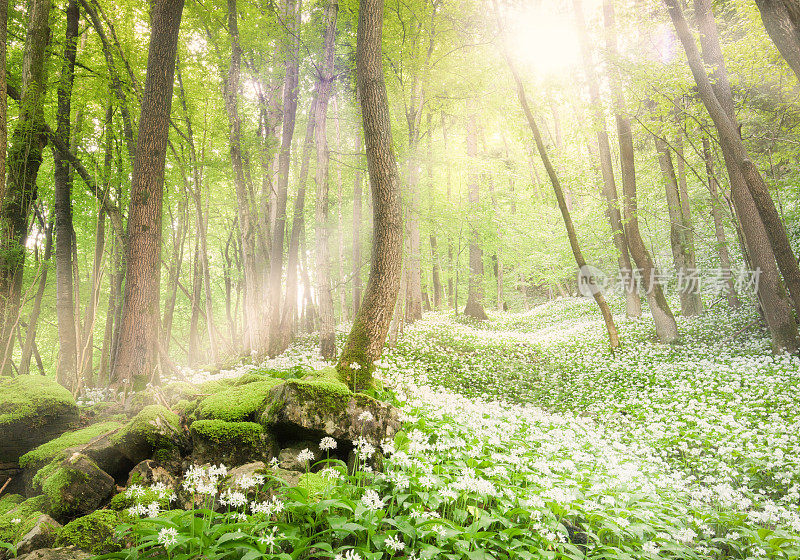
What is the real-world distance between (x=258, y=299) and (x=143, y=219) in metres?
5.32

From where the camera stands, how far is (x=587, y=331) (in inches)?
616

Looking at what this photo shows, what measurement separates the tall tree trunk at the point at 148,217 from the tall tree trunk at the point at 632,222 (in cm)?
1218

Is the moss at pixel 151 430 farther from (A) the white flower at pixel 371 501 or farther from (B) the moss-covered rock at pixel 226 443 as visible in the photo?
(A) the white flower at pixel 371 501

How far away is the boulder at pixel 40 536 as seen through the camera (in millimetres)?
2512

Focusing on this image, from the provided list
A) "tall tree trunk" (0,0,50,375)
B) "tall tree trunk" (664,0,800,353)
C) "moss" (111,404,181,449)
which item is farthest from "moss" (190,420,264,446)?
"tall tree trunk" (664,0,800,353)

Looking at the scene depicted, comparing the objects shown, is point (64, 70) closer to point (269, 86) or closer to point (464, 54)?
point (269, 86)

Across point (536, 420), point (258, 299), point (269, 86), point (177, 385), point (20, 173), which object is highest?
point (269, 86)

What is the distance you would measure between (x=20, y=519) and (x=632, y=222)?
14651 mm

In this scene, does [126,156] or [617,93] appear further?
[617,93]

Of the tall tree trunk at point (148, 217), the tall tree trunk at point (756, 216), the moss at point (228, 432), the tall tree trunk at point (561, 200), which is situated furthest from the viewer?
the tall tree trunk at point (561, 200)

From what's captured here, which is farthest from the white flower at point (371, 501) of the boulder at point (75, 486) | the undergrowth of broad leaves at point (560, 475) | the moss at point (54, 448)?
the moss at point (54, 448)

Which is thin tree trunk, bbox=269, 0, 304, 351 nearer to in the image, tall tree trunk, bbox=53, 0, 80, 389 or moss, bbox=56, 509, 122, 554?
tall tree trunk, bbox=53, 0, 80, 389

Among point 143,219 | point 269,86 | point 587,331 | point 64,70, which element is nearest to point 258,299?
point 143,219

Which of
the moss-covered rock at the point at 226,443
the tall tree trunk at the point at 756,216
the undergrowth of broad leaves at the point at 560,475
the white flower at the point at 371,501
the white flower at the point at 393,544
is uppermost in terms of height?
the tall tree trunk at the point at 756,216
